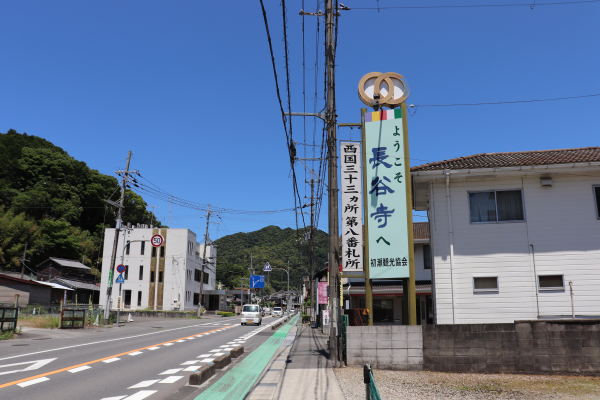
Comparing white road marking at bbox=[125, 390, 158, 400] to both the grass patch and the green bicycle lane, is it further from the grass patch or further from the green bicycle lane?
the grass patch

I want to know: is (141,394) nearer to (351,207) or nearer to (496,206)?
(351,207)

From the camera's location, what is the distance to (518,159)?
15.2 meters

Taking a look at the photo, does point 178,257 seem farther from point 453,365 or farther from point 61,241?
point 453,365

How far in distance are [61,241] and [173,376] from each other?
2223 inches

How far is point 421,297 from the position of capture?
93.0ft

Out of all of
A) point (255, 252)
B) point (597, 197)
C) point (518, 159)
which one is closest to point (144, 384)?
point (518, 159)

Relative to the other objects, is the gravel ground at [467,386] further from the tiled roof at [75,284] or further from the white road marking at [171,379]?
the tiled roof at [75,284]

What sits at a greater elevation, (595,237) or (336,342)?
(595,237)

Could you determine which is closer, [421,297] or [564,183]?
[564,183]

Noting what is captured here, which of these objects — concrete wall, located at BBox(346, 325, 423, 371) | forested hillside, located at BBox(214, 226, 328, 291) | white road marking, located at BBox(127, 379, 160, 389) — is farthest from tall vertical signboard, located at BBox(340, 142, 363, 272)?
forested hillside, located at BBox(214, 226, 328, 291)

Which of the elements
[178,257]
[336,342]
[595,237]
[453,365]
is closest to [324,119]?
[336,342]

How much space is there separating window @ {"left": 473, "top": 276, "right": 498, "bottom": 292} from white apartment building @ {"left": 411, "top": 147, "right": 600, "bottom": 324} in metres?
0.03

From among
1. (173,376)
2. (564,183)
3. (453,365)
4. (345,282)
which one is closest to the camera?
(173,376)

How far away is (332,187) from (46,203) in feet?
196
